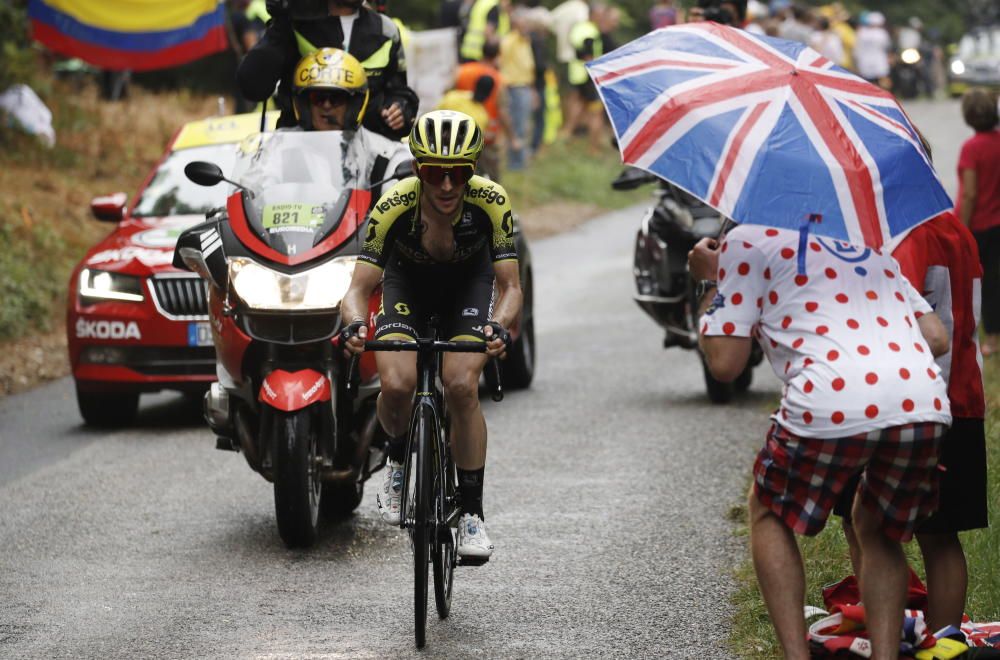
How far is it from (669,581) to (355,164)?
8.93 feet

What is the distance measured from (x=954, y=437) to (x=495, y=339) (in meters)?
1.69

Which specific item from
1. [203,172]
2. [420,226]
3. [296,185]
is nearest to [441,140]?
[420,226]

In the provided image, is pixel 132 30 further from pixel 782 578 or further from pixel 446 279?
pixel 782 578

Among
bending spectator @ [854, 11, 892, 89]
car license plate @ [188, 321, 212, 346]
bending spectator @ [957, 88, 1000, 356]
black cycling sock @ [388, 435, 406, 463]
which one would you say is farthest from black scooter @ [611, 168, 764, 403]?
bending spectator @ [854, 11, 892, 89]

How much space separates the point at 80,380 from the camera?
11703 millimetres

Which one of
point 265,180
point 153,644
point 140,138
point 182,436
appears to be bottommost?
point 140,138

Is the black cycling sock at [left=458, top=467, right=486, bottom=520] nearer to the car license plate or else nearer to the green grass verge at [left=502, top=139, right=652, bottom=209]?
the car license plate

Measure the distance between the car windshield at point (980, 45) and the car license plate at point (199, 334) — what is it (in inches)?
1524

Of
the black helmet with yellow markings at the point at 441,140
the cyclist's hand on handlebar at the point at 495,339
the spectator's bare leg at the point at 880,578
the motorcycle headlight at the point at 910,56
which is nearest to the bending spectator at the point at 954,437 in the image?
the spectator's bare leg at the point at 880,578

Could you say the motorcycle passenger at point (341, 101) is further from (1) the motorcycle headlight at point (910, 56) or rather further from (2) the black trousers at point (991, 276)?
(1) the motorcycle headlight at point (910, 56)

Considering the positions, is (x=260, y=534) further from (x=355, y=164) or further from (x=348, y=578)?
(x=355, y=164)

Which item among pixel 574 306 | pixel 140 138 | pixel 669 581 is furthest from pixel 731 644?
pixel 140 138

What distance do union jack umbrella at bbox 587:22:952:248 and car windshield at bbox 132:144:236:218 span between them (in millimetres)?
7173

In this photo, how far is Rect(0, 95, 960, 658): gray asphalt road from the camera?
6.97 metres
